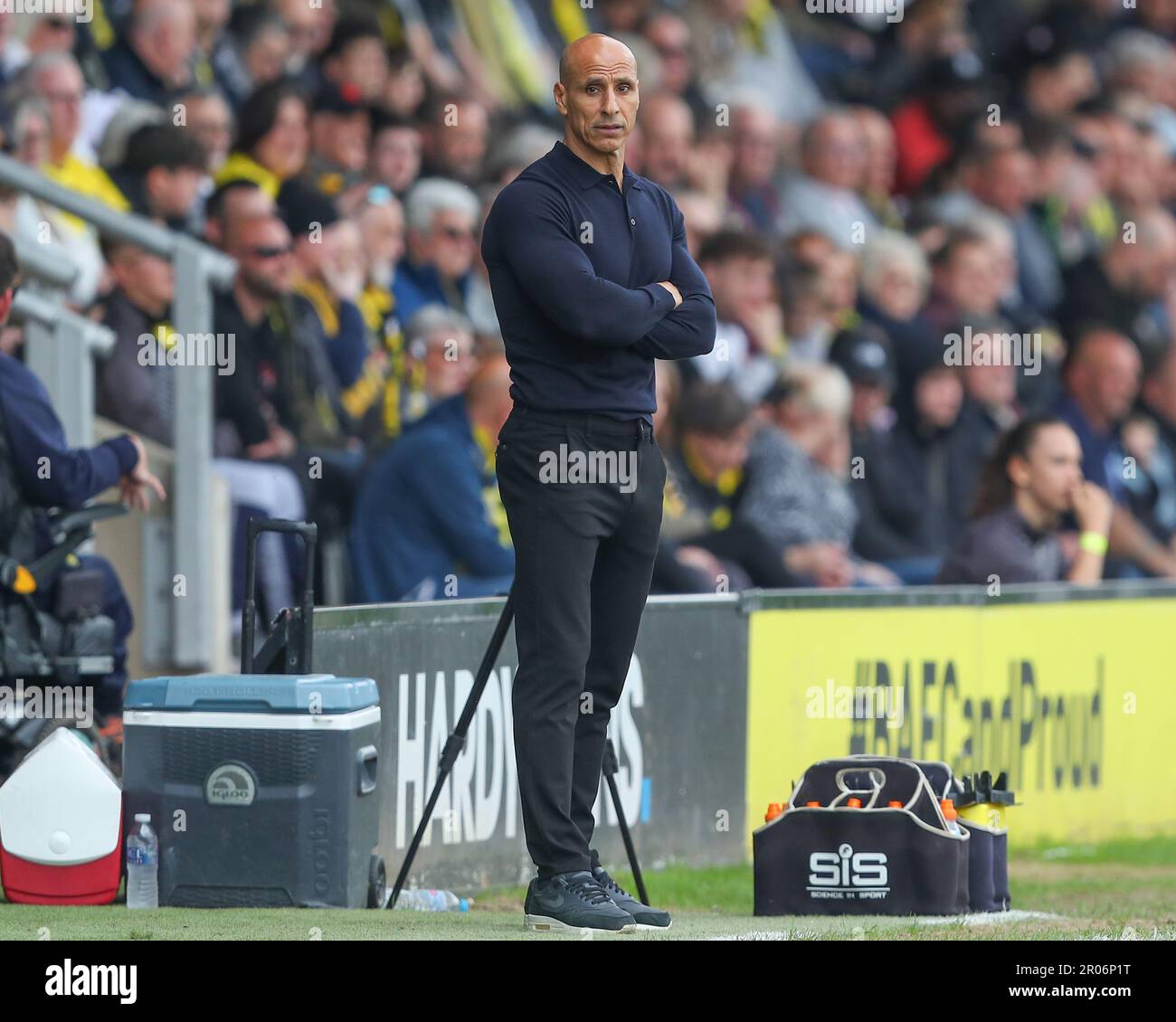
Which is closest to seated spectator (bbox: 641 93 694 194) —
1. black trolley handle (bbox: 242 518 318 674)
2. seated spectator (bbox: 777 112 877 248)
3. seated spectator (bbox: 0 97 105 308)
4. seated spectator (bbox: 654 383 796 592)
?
seated spectator (bbox: 777 112 877 248)

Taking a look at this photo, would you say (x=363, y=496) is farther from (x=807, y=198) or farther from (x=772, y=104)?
(x=772, y=104)

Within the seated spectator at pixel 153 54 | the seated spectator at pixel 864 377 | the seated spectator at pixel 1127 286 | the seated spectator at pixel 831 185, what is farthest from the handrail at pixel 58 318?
the seated spectator at pixel 1127 286

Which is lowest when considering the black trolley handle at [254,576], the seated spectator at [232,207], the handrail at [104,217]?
the black trolley handle at [254,576]

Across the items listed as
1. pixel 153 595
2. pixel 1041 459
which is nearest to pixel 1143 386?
pixel 1041 459

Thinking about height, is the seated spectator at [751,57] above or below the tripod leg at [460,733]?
above

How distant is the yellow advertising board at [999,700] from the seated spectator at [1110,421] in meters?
2.82

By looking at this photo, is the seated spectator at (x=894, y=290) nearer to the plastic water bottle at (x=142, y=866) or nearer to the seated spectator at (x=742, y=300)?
the seated spectator at (x=742, y=300)

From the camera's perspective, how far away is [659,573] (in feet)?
34.5

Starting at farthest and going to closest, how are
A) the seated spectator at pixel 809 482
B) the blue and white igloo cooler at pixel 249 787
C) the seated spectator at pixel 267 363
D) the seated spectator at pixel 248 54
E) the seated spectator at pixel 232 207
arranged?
the seated spectator at pixel 809 482 → the seated spectator at pixel 248 54 → the seated spectator at pixel 232 207 → the seated spectator at pixel 267 363 → the blue and white igloo cooler at pixel 249 787

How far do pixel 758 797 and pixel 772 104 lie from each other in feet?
21.5

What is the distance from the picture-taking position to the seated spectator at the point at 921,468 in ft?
40.5

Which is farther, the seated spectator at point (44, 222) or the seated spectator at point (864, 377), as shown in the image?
the seated spectator at point (864, 377)

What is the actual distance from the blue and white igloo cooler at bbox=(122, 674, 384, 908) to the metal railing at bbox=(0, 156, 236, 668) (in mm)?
2199
